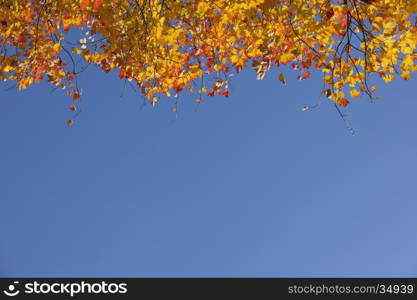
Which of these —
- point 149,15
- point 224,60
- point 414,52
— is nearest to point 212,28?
point 224,60

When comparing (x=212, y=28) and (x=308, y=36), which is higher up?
(x=212, y=28)

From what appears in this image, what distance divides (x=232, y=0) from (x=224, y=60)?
5.47 ft

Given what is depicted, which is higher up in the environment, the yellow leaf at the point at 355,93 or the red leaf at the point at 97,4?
the red leaf at the point at 97,4

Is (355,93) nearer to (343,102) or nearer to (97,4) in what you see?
(343,102)

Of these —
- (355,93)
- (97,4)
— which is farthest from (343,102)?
(97,4)

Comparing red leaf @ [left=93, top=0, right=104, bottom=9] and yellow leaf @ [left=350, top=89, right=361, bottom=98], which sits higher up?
red leaf @ [left=93, top=0, right=104, bottom=9]

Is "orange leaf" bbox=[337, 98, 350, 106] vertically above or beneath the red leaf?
beneath

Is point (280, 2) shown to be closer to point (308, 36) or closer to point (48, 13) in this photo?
point (308, 36)

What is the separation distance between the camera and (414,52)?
9.27 meters

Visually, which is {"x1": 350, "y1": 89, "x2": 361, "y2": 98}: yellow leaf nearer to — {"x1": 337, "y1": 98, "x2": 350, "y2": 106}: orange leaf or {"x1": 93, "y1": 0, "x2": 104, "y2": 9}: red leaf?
{"x1": 337, "y1": 98, "x2": 350, "y2": 106}: orange leaf

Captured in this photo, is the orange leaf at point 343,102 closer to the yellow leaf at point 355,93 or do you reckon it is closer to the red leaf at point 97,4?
the yellow leaf at point 355,93

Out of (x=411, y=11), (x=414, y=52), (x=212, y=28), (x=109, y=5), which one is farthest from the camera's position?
(x=212, y=28)

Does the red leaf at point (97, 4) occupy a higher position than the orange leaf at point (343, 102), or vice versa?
the red leaf at point (97, 4)

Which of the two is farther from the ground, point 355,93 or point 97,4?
point 97,4
